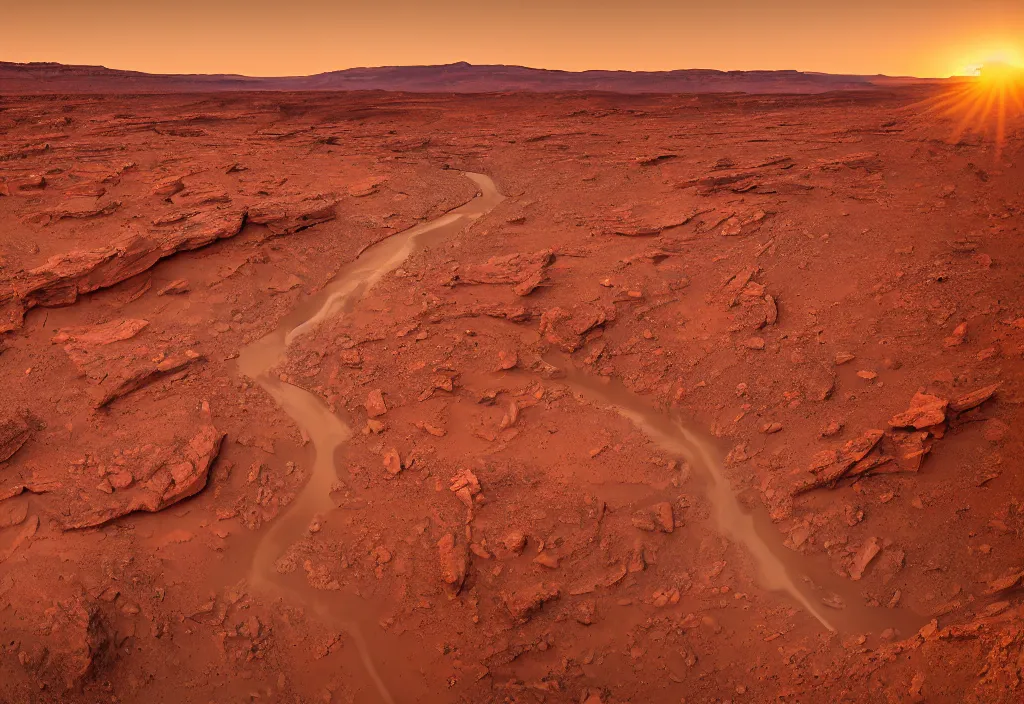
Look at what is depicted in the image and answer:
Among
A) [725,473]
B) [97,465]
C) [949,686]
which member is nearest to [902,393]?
[725,473]

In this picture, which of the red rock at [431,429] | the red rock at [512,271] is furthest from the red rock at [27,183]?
the red rock at [431,429]

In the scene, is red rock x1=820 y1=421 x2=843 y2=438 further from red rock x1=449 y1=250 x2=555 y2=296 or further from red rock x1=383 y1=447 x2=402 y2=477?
red rock x1=383 y1=447 x2=402 y2=477

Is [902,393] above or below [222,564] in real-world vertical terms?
above

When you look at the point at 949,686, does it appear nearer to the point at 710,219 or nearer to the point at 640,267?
the point at 640,267

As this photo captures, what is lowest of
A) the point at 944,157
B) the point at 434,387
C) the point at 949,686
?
the point at 949,686

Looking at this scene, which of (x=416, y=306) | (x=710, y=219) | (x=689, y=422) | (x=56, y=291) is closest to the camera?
(x=689, y=422)

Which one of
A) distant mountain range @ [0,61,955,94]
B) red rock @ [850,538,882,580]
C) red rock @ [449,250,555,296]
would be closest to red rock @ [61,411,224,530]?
red rock @ [449,250,555,296]

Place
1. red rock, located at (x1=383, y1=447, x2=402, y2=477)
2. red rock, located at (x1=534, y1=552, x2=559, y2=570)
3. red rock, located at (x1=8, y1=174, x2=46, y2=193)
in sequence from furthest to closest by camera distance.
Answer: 1. red rock, located at (x1=8, y1=174, x2=46, y2=193)
2. red rock, located at (x1=383, y1=447, x2=402, y2=477)
3. red rock, located at (x1=534, y1=552, x2=559, y2=570)

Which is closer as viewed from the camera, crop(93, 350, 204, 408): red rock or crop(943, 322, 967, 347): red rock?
crop(943, 322, 967, 347): red rock

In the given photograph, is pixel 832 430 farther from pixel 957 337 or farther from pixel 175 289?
pixel 175 289
